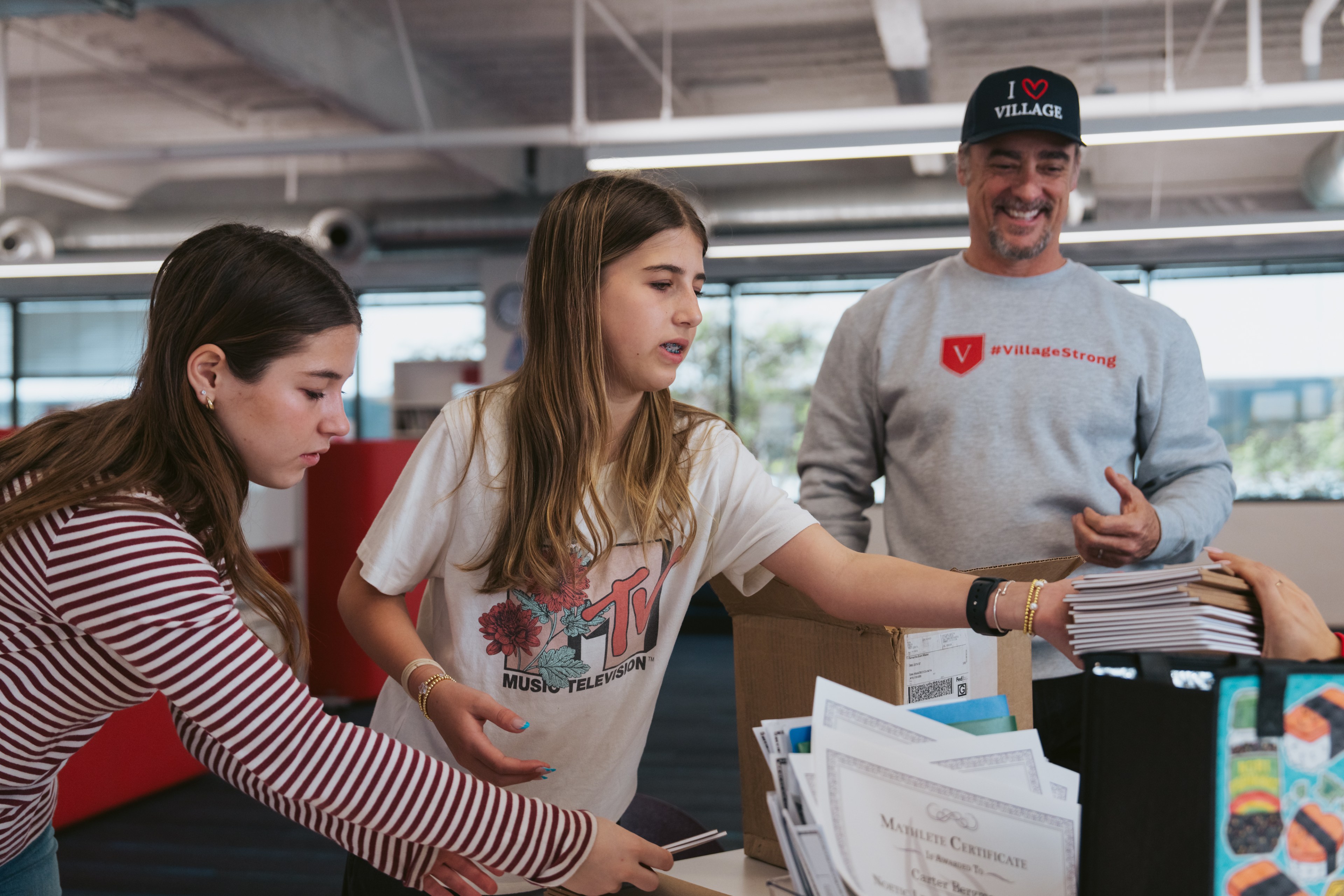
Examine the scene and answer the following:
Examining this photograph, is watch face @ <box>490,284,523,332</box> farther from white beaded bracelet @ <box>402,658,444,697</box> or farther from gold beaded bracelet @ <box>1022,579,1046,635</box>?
gold beaded bracelet @ <box>1022,579,1046,635</box>

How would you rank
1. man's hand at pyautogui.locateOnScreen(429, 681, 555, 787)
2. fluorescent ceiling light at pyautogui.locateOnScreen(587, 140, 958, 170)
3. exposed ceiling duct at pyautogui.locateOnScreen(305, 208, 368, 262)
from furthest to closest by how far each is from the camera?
exposed ceiling duct at pyautogui.locateOnScreen(305, 208, 368, 262) < fluorescent ceiling light at pyautogui.locateOnScreen(587, 140, 958, 170) < man's hand at pyautogui.locateOnScreen(429, 681, 555, 787)

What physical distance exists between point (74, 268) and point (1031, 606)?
23.3ft

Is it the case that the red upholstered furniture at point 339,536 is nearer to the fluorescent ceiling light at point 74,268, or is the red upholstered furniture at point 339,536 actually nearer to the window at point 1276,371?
the fluorescent ceiling light at point 74,268

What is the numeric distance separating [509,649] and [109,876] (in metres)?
2.67

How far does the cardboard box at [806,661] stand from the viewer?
119 centimetres

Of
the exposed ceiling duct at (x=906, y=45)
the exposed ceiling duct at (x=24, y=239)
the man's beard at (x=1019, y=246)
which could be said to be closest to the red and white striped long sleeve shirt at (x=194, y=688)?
the man's beard at (x=1019, y=246)

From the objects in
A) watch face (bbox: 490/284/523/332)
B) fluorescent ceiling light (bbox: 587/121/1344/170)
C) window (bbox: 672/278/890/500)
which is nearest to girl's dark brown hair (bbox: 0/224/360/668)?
fluorescent ceiling light (bbox: 587/121/1344/170)

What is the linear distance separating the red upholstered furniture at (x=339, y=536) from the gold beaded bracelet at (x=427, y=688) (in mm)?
3621

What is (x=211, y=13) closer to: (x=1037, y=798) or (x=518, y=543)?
(x=518, y=543)

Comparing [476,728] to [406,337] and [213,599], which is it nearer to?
[213,599]

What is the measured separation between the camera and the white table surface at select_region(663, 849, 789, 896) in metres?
1.11

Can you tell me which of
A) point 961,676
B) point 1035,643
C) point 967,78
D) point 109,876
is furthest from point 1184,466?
point 967,78

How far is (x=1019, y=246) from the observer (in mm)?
1714

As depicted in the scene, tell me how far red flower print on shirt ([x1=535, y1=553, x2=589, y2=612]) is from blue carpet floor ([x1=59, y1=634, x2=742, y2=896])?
205cm
